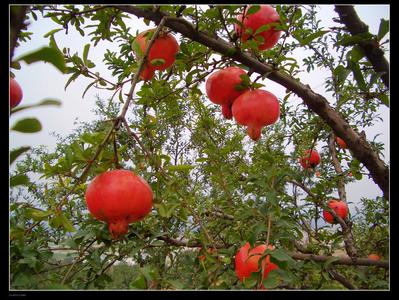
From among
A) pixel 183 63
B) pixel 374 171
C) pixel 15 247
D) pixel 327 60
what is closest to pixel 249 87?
pixel 183 63

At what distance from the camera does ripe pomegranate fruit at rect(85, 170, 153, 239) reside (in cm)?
50

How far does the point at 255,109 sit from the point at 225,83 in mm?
105

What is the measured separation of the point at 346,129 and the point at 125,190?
1.74 ft

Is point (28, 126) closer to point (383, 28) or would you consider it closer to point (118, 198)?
point (118, 198)

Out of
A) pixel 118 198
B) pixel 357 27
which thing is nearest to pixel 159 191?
pixel 118 198

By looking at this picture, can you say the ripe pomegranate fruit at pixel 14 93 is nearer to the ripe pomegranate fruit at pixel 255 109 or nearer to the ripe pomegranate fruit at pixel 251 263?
the ripe pomegranate fruit at pixel 255 109

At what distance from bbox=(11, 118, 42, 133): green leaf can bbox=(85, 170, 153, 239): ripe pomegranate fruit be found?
0.19m

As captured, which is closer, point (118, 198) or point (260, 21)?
point (118, 198)

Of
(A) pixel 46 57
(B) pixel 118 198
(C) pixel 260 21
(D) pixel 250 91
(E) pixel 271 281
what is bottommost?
(E) pixel 271 281

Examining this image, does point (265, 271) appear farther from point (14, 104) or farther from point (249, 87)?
point (14, 104)

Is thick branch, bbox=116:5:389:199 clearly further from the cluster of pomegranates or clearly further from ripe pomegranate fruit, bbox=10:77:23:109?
A: ripe pomegranate fruit, bbox=10:77:23:109

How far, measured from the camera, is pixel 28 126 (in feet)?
1.06

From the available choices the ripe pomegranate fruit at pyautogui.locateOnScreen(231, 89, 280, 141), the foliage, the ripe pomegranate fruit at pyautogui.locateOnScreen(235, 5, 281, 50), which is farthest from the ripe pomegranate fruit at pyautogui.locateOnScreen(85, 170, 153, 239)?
the ripe pomegranate fruit at pyautogui.locateOnScreen(235, 5, 281, 50)
